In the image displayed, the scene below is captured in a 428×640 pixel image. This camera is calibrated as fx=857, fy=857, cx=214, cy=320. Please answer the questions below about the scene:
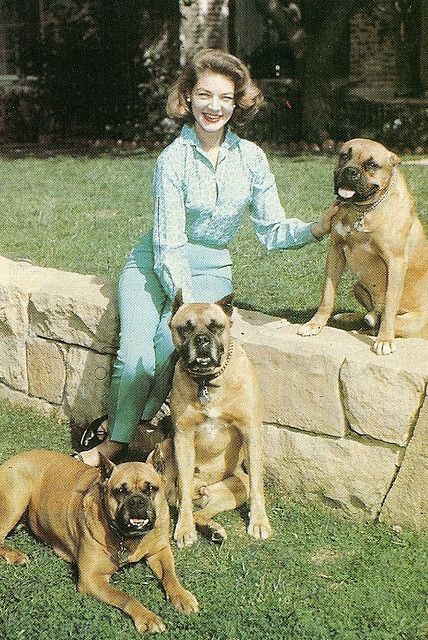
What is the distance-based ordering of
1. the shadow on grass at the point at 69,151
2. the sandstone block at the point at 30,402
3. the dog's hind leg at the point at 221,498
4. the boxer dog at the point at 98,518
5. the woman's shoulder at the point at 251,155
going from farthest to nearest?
1. the shadow on grass at the point at 69,151
2. the sandstone block at the point at 30,402
3. the woman's shoulder at the point at 251,155
4. the dog's hind leg at the point at 221,498
5. the boxer dog at the point at 98,518

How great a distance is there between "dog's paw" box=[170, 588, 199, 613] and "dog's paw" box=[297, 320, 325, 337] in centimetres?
128

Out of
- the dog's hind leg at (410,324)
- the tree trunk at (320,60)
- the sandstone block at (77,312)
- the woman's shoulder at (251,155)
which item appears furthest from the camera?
the tree trunk at (320,60)

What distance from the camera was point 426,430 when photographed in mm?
3521

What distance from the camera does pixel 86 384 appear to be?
4637mm

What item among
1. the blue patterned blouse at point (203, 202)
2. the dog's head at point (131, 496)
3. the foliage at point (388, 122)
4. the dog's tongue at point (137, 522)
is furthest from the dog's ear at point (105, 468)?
the foliage at point (388, 122)

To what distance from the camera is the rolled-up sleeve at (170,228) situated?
394 cm

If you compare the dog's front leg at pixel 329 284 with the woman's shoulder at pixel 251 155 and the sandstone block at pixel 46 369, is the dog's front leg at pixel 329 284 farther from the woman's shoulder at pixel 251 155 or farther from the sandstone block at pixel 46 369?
the sandstone block at pixel 46 369

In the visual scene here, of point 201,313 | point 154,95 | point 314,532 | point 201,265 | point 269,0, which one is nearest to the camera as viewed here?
point 201,313

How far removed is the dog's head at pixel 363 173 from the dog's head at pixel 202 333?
682mm

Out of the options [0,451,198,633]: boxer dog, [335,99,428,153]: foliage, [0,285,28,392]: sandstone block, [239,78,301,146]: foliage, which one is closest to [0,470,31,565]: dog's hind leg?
[0,451,198,633]: boxer dog

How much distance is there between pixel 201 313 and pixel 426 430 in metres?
1.04

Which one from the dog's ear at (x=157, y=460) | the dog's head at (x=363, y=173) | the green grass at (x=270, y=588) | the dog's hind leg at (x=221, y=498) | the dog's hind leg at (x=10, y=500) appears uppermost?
the dog's head at (x=363, y=173)

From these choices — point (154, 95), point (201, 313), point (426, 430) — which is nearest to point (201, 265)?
point (201, 313)

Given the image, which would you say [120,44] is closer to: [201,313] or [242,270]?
[242,270]
